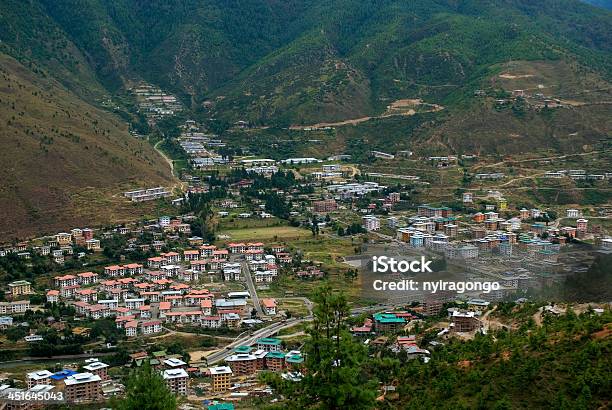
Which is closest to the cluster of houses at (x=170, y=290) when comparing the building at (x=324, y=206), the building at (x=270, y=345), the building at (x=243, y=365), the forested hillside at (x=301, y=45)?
the building at (x=270, y=345)

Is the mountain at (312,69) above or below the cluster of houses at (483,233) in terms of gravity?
above

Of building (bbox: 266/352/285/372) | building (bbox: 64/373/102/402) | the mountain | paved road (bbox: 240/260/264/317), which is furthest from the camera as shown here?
the mountain

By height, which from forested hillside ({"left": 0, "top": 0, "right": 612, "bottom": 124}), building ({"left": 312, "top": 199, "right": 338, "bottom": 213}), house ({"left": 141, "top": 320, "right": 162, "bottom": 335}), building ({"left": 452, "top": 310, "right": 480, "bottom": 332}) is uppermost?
forested hillside ({"left": 0, "top": 0, "right": 612, "bottom": 124})

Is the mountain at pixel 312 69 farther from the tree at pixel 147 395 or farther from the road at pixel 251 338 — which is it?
the tree at pixel 147 395

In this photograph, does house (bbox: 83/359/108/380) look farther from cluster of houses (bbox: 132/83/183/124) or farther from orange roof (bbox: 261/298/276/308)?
cluster of houses (bbox: 132/83/183/124)

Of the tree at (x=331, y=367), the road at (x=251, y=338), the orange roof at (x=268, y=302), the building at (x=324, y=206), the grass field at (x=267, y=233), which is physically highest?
the tree at (x=331, y=367)

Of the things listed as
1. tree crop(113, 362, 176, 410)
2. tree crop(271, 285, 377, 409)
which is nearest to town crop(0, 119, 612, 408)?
tree crop(113, 362, 176, 410)

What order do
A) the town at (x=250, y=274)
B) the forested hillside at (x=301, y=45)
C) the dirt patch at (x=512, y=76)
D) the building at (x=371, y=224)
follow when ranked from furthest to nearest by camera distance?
the forested hillside at (x=301, y=45) → the dirt patch at (x=512, y=76) → the building at (x=371, y=224) → the town at (x=250, y=274)
